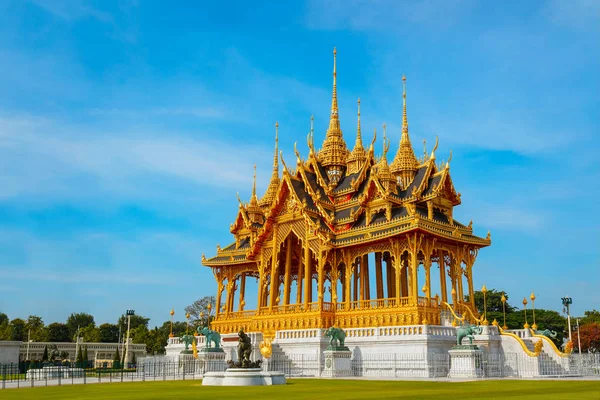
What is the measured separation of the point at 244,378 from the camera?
1897 centimetres

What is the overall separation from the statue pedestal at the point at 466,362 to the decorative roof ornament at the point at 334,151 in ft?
55.8

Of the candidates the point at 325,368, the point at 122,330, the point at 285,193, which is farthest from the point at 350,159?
the point at 122,330

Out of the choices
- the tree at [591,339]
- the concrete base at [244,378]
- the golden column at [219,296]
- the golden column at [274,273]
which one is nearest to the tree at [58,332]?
the golden column at [219,296]

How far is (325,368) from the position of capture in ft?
83.1

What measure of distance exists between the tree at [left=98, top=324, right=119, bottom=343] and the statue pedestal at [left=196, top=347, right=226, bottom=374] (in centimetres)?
5561

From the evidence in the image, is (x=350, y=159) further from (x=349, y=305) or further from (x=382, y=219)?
(x=349, y=305)

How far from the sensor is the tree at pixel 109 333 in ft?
260

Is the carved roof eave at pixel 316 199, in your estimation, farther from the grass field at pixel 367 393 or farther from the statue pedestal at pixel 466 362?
the grass field at pixel 367 393

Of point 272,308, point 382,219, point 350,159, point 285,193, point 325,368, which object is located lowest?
point 325,368

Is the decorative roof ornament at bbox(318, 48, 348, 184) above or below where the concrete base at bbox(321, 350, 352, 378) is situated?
above

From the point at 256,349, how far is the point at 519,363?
13298 mm

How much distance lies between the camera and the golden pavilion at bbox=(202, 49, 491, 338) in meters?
29.1

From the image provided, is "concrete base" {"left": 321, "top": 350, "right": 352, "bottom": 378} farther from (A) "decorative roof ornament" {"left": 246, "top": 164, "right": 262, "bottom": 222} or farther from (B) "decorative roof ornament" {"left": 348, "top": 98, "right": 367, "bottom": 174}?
(A) "decorative roof ornament" {"left": 246, "top": 164, "right": 262, "bottom": 222}

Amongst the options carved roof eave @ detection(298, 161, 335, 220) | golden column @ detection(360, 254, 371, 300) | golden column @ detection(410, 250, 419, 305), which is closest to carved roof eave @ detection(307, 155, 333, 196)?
carved roof eave @ detection(298, 161, 335, 220)
